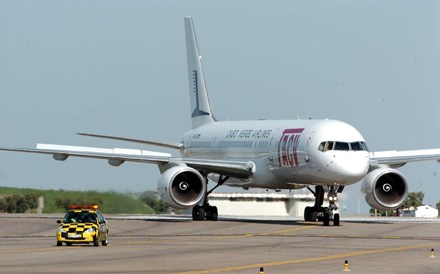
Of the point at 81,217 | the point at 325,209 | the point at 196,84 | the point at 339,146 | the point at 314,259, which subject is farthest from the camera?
the point at 196,84

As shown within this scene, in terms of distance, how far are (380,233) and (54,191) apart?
2432 centimetres

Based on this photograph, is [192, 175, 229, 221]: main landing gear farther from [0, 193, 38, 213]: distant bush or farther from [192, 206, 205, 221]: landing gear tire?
[0, 193, 38, 213]: distant bush

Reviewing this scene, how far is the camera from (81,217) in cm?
4225

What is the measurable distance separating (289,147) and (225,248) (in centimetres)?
1814

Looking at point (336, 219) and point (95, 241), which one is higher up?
point (336, 219)

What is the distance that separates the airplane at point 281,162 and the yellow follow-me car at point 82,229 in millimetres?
15649

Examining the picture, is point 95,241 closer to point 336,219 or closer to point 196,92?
point 336,219

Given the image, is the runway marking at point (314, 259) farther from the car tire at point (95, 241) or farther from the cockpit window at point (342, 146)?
the cockpit window at point (342, 146)

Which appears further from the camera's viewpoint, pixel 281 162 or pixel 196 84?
pixel 196 84

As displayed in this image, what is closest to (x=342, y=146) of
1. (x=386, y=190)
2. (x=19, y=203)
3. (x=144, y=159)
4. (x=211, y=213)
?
(x=386, y=190)

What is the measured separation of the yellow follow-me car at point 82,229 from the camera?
41219mm

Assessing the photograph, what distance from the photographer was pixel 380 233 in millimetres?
51406

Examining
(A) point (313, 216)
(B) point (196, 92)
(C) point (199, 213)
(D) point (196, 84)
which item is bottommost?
(A) point (313, 216)

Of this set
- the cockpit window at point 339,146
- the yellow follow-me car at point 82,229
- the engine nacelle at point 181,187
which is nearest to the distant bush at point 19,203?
the engine nacelle at point 181,187
